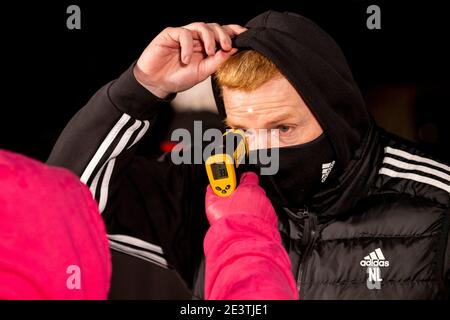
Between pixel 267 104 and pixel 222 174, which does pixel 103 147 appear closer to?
pixel 222 174

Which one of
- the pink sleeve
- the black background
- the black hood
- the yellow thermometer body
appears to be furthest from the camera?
the black background

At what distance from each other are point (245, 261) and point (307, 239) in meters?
0.56

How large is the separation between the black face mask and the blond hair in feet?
0.65

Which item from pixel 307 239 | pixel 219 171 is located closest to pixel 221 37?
pixel 219 171

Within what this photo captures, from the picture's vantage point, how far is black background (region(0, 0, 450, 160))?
5.79ft

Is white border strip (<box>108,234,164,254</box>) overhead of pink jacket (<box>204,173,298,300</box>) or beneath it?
beneath

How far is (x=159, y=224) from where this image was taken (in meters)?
1.34

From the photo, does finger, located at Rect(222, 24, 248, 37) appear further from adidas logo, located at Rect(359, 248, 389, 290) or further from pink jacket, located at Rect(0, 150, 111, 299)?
pink jacket, located at Rect(0, 150, 111, 299)

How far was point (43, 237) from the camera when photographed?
53 centimetres

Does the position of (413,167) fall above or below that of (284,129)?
below

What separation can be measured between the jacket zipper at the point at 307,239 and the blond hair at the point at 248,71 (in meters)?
0.39

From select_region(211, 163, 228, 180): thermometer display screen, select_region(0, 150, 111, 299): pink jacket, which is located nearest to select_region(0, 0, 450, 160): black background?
select_region(211, 163, 228, 180): thermometer display screen

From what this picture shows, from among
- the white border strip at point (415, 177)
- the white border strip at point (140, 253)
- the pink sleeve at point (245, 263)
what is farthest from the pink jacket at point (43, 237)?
the white border strip at point (415, 177)

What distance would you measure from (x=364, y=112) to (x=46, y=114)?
1.35 metres
